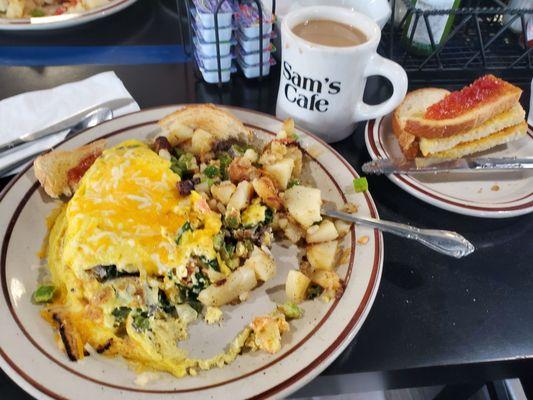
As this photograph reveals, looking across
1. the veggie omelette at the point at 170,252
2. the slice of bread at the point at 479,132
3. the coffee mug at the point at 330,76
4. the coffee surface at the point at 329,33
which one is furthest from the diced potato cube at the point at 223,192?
the slice of bread at the point at 479,132

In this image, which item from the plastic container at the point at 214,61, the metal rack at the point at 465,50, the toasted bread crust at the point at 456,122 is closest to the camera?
the toasted bread crust at the point at 456,122

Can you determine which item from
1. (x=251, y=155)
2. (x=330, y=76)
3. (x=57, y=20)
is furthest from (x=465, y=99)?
(x=57, y=20)

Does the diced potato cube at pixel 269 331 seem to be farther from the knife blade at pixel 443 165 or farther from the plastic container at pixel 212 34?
the plastic container at pixel 212 34

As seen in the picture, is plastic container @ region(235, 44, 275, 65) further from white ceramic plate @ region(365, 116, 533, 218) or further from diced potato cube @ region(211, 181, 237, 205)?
diced potato cube @ region(211, 181, 237, 205)

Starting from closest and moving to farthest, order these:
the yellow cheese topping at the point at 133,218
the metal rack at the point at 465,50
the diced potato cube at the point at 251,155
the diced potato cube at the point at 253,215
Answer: the yellow cheese topping at the point at 133,218
the diced potato cube at the point at 253,215
the diced potato cube at the point at 251,155
the metal rack at the point at 465,50

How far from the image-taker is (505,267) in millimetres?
1072

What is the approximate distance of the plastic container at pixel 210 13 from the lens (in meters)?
1.31

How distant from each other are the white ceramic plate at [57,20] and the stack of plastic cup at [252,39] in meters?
0.57

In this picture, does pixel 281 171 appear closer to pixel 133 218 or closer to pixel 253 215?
pixel 253 215

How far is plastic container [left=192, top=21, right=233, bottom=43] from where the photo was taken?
136cm

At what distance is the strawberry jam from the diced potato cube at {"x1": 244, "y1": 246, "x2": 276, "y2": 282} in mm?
640

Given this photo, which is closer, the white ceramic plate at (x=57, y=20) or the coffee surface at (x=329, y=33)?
the coffee surface at (x=329, y=33)

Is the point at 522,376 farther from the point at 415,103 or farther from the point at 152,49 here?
the point at 152,49

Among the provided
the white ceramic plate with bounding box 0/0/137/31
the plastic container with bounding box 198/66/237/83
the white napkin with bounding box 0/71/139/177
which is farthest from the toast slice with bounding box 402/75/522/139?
the white ceramic plate with bounding box 0/0/137/31
